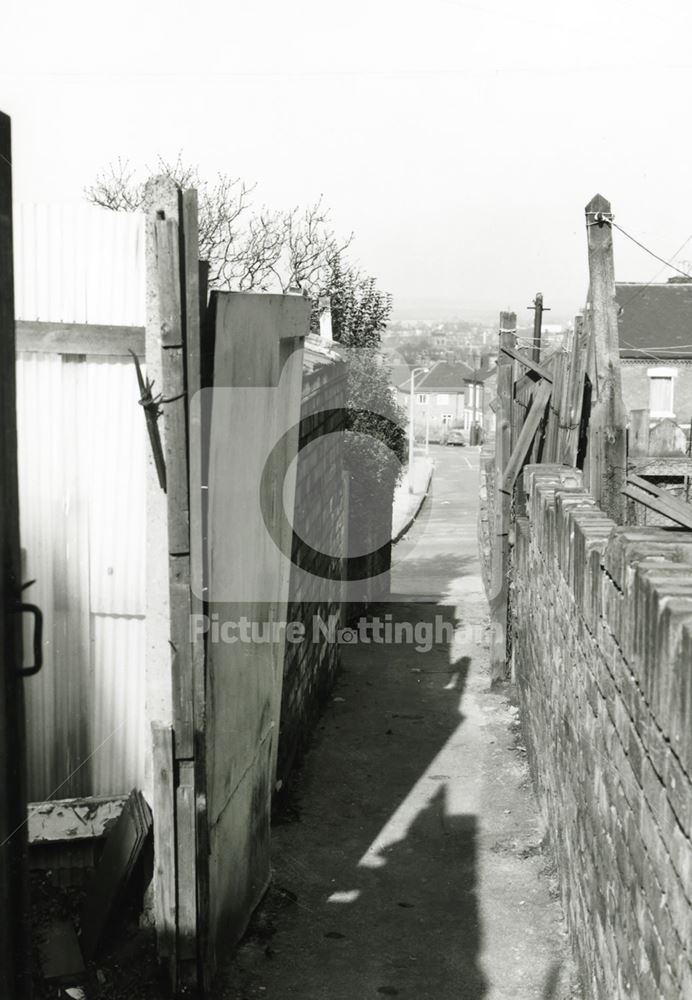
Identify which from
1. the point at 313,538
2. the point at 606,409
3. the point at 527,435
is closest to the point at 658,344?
the point at 527,435

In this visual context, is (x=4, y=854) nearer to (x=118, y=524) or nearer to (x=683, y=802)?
(x=683, y=802)

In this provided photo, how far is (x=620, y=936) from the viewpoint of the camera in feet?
13.1

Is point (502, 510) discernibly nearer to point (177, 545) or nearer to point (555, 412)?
point (555, 412)

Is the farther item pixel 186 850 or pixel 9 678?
pixel 186 850

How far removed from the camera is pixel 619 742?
4.04m

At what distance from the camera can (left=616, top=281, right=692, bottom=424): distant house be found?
41.5 meters

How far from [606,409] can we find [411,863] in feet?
10.9

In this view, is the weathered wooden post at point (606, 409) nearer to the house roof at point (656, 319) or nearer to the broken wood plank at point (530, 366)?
the broken wood plank at point (530, 366)

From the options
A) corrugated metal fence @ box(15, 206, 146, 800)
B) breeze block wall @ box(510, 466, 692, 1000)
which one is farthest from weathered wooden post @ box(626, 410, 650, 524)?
corrugated metal fence @ box(15, 206, 146, 800)

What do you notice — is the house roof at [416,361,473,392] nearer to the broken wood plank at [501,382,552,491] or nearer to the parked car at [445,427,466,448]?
the parked car at [445,427,466,448]

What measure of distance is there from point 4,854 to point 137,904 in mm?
2281

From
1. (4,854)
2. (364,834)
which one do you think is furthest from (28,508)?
(364,834)

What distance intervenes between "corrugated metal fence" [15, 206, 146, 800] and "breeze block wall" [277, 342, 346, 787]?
110 inches

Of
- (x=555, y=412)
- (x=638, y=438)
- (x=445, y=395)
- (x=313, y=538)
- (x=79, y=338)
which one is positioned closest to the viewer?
(x=79, y=338)
